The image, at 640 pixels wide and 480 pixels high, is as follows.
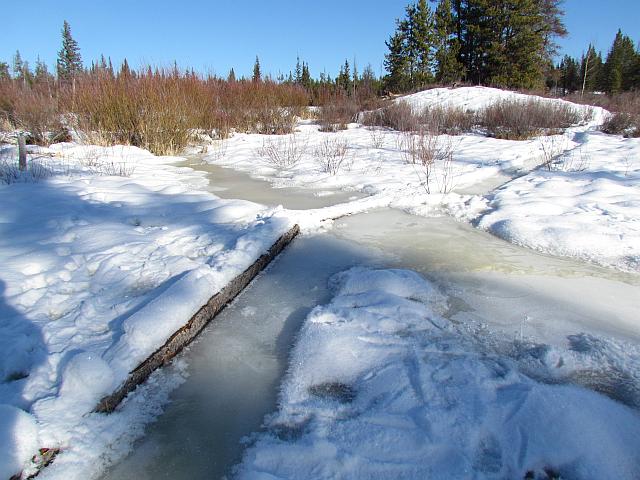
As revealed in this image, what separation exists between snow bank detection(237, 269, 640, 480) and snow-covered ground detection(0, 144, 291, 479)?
595mm

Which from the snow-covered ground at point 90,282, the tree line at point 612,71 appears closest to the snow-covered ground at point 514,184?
the snow-covered ground at point 90,282

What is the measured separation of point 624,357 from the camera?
156cm

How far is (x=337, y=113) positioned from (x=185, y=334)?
1046cm

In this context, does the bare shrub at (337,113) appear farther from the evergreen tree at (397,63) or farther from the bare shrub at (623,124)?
the evergreen tree at (397,63)

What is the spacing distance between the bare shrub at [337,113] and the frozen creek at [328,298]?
7709 mm

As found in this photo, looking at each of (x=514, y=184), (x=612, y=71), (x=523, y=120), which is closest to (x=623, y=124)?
(x=523, y=120)

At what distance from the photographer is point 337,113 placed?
1125 cm

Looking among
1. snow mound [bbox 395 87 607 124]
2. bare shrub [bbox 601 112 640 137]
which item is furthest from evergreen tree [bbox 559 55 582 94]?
bare shrub [bbox 601 112 640 137]

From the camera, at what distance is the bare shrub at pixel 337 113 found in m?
10.5

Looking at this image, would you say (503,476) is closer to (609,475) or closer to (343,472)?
(609,475)

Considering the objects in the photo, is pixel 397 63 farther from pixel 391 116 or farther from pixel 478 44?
pixel 391 116

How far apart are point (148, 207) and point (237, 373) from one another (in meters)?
Answer: 2.46

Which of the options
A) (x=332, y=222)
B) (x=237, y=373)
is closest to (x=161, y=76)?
(x=332, y=222)

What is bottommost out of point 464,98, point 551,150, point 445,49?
point 551,150
